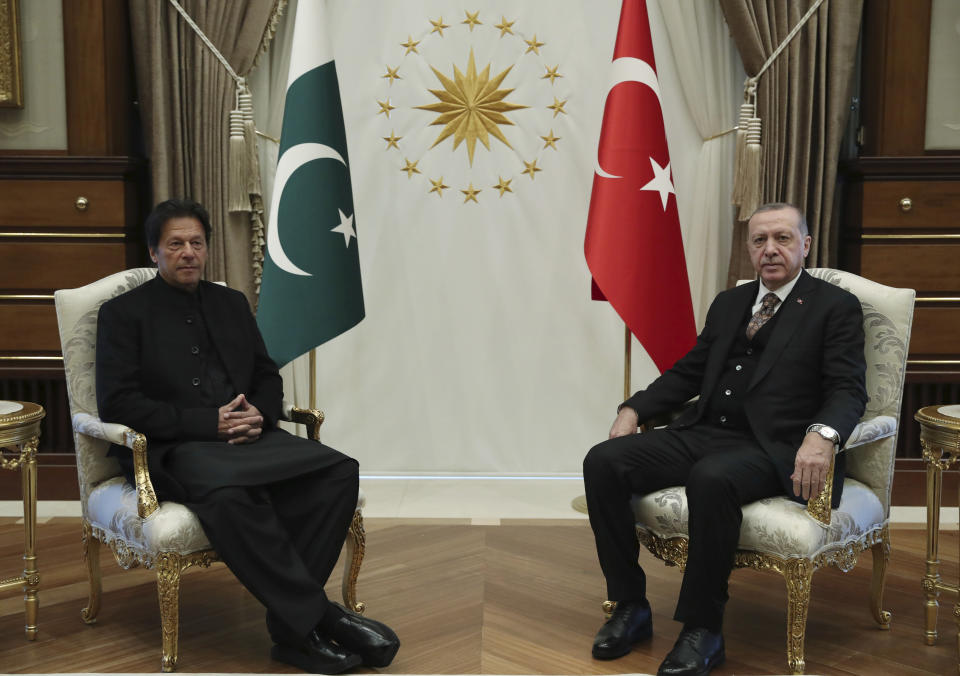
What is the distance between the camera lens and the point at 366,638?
2760 millimetres

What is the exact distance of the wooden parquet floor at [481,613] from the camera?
283 centimetres

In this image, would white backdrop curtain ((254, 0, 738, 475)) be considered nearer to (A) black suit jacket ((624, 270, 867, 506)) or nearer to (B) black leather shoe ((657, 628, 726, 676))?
(A) black suit jacket ((624, 270, 867, 506))

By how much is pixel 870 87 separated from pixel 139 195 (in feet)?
A: 11.2

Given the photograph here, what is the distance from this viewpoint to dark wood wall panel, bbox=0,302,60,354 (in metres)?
4.34

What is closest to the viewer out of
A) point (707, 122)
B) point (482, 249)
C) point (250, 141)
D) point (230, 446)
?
point (230, 446)

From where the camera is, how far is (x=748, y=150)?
444 centimetres

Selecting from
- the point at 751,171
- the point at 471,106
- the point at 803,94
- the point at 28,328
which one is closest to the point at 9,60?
the point at 28,328

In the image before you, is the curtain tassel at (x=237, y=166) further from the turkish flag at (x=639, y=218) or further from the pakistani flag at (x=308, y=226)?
the turkish flag at (x=639, y=218)

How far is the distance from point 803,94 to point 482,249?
167cm

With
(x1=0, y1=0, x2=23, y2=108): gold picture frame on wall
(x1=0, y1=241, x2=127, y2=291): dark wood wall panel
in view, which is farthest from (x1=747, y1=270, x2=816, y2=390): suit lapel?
(x1=0, y1=0, x2=23, y2=108): gold picture frame on wall

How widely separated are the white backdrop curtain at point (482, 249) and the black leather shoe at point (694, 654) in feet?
7.34

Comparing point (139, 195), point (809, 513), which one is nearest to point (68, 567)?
point (139, 195)

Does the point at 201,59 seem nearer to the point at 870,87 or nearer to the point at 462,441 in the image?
the point at 462,441

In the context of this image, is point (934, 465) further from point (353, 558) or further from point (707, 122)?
point (707, 122)
